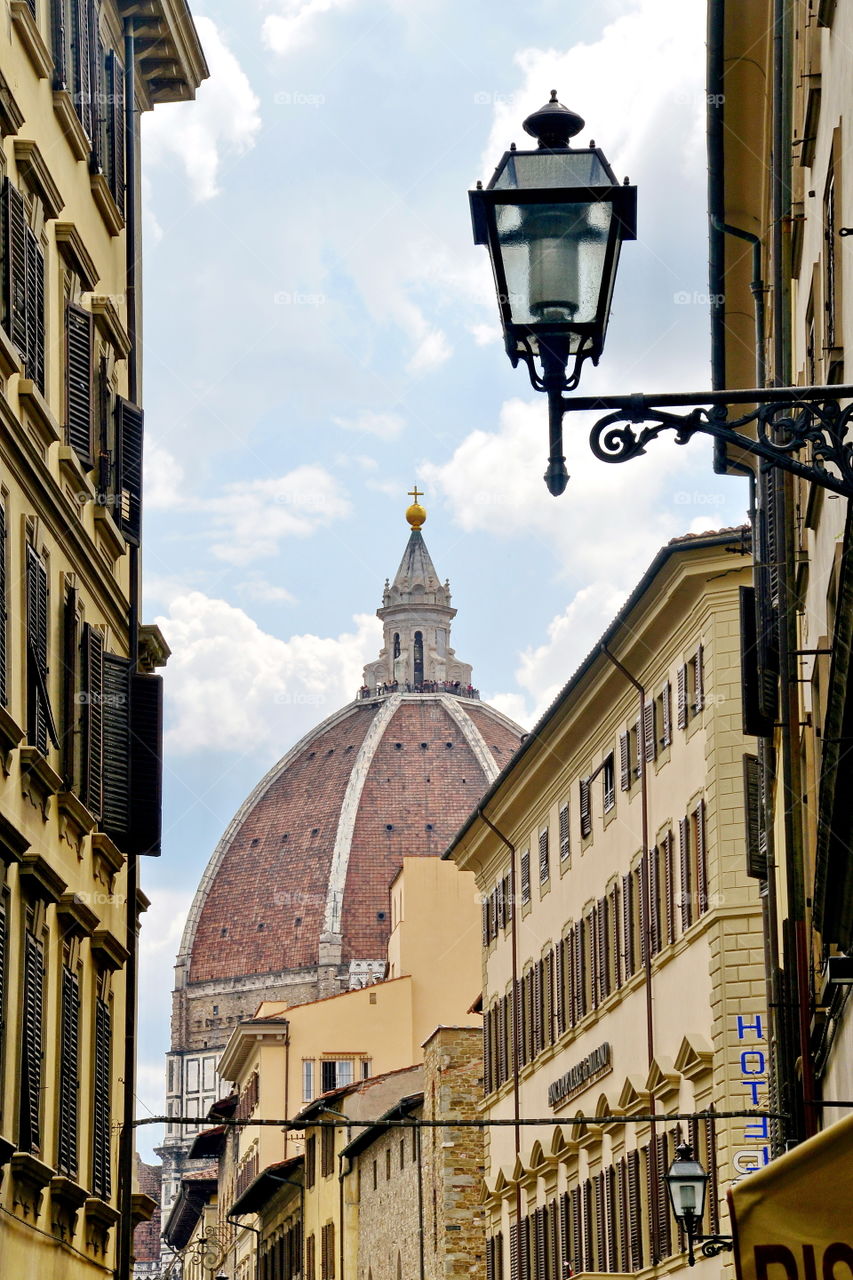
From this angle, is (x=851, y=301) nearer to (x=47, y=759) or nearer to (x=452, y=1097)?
(x=47, y=759)

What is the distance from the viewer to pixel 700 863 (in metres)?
26.9

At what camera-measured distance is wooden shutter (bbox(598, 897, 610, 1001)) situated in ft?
104

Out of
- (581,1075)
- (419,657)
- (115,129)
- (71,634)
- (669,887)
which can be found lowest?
(71,634)

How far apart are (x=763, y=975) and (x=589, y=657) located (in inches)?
284

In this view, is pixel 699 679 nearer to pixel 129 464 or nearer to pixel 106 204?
pixel 129 464

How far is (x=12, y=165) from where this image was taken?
13688mm

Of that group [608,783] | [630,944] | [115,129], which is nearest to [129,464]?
[115,129]

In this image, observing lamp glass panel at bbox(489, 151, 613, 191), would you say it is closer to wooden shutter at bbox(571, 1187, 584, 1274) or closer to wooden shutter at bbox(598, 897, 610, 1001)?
wooden shutter at bbox(598, 897, 610, 1001)

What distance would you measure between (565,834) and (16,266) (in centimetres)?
2328

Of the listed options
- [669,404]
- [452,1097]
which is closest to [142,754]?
[669,404]

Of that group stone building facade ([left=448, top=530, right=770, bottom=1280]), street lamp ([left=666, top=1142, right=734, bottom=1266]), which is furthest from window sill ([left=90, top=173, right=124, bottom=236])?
street lamp ([left=666, top=1142, right=734, bottom=1266])

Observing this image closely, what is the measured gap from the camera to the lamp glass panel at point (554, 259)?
719cm

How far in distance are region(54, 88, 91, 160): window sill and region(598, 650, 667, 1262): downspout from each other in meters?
15.1

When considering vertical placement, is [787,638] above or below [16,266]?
below
